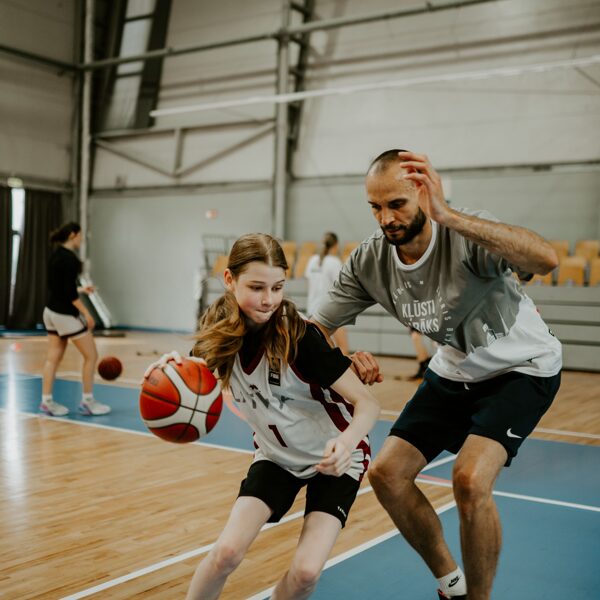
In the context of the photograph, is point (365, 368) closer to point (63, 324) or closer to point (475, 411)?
point (475, 411)

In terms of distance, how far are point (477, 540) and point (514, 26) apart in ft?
41.1

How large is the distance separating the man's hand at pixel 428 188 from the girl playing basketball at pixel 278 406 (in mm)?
499

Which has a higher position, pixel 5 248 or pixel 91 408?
pixel 5 248

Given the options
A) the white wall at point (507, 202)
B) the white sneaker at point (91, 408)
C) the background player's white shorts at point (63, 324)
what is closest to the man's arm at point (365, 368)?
the background player's white shorts at point (63, 324)

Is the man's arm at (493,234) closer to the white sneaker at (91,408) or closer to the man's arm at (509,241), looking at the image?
the man's arm at (509,241)

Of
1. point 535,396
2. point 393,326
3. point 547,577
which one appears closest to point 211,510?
point 547,577

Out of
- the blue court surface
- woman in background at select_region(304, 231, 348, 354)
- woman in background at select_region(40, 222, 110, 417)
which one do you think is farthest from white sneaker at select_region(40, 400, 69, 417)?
woman in background at select_region(304, 231, 348, 354)

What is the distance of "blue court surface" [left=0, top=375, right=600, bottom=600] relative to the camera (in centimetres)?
312

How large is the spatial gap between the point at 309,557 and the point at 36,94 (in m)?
17.2

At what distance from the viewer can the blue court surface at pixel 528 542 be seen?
3.12 metres

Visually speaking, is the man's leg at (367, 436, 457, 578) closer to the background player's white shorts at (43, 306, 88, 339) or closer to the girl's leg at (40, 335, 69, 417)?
the background player's white shorts at (43, 306, 88, 339)

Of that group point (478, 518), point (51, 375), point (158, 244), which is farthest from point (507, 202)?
point (478, 518)

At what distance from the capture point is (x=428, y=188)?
2.40 m

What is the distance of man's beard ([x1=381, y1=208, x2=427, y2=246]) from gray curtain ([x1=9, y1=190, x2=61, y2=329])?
15.8 meters
